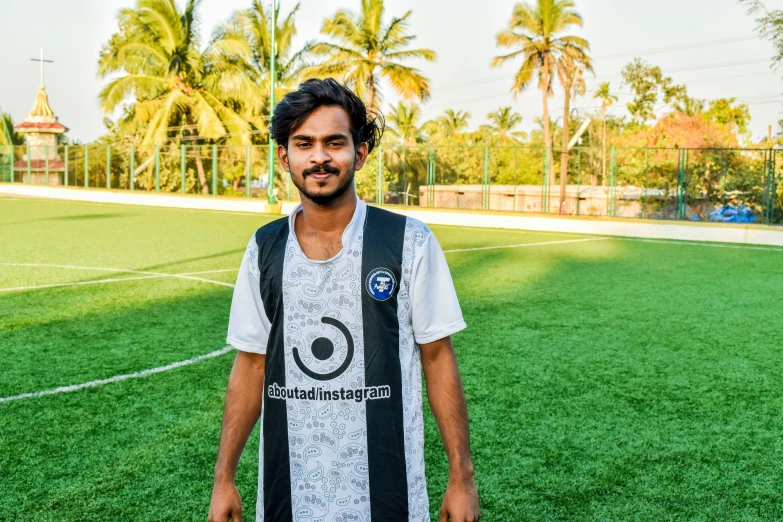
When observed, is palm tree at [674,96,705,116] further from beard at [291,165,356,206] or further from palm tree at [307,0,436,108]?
beard at [291,165,356,206]

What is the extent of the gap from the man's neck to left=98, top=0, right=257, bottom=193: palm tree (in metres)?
35.0

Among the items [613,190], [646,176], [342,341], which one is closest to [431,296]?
[342,341]

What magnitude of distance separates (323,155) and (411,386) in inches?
23.8

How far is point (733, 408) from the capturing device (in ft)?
17.2

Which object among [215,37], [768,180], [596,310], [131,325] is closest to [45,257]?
[131,325]

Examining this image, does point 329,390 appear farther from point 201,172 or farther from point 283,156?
point 201,172

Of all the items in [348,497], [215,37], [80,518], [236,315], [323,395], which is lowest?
[80,518]

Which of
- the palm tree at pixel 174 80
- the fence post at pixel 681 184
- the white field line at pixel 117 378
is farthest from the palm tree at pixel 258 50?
the white field line at pixel 117 378

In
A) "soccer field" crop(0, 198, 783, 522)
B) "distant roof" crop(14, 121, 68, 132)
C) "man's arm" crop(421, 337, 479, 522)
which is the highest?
"distant roof" crop(14, 121, 68, 132)

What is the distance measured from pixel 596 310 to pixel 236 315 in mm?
7157

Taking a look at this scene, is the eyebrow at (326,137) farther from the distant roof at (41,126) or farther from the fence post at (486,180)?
the distant roof at (41,126)

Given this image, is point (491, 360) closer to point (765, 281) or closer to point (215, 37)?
point (765, 281)

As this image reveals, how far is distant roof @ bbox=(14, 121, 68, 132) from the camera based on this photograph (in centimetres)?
4750

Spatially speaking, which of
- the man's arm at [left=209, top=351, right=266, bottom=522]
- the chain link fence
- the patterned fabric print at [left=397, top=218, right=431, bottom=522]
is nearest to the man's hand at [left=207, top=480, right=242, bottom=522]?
the man's arm at [left=209, top=351, right=266, bottom=522]
